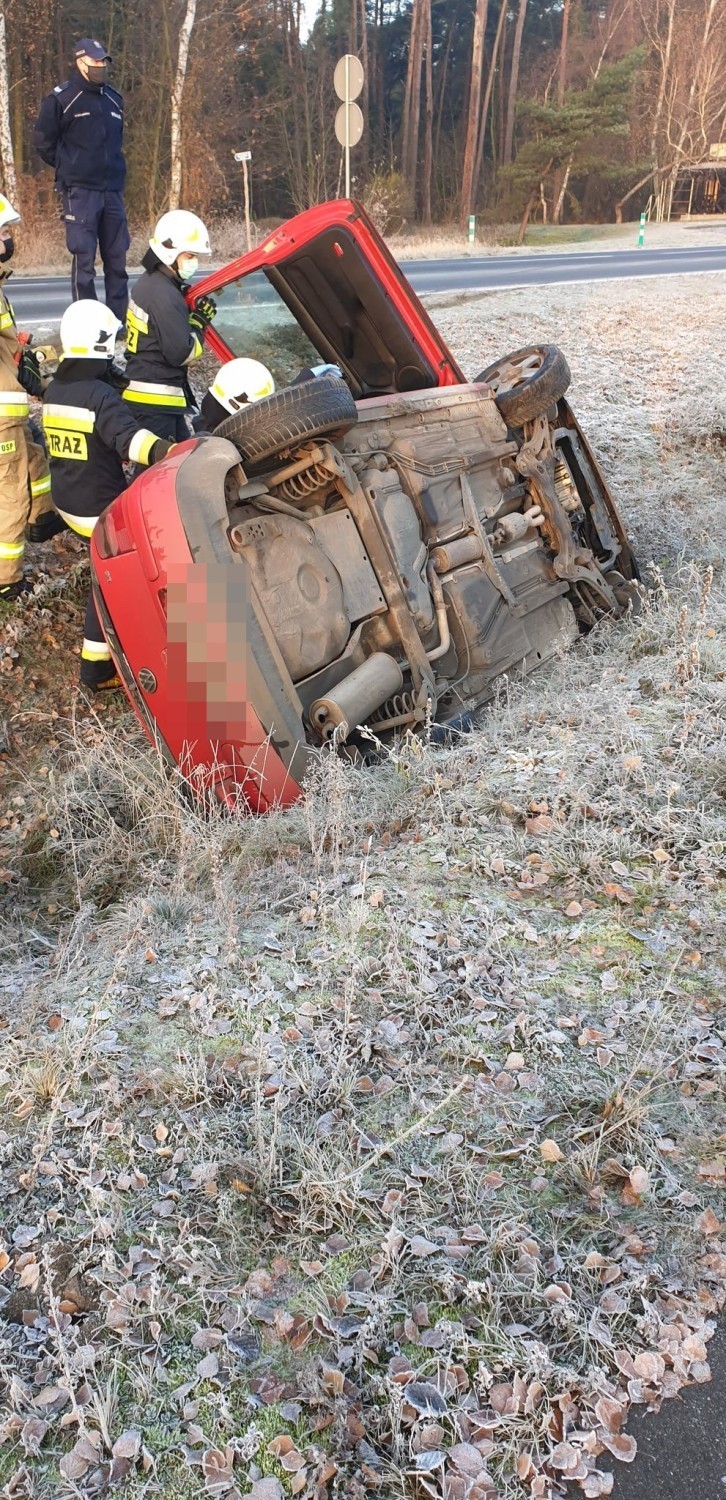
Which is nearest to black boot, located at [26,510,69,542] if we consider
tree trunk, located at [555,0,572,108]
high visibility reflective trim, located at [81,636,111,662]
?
high visibility reflective trim, located at [81,636,111,662]

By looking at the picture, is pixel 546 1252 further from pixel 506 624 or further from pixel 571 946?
pixel 506 624

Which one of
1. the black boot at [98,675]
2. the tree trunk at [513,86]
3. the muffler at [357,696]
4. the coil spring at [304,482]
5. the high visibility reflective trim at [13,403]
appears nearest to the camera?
the muffler at [357,696]

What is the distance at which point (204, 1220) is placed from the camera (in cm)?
240

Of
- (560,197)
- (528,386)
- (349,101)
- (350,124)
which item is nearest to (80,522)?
(528,386)

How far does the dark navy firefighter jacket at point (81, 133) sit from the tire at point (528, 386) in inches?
151

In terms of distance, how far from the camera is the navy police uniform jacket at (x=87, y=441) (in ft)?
17.3

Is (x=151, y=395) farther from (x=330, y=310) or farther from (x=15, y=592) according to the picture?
(x=15, y=592)

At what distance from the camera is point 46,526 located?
20.1ft

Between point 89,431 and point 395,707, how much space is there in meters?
2.25

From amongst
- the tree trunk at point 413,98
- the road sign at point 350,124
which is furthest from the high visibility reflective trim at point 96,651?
the tree trunk at point 413,98

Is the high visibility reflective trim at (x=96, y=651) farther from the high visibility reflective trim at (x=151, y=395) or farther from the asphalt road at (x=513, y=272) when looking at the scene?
the asphalt road at (x=513, y=272)

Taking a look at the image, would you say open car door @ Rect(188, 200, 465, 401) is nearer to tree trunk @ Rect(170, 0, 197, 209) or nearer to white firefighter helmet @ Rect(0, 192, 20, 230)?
white firefighter helmet @ Rect(0, 192, 20, 230)

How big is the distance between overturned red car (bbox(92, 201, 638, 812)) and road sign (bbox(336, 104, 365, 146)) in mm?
6699

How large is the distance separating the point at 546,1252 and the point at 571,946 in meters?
1.06
